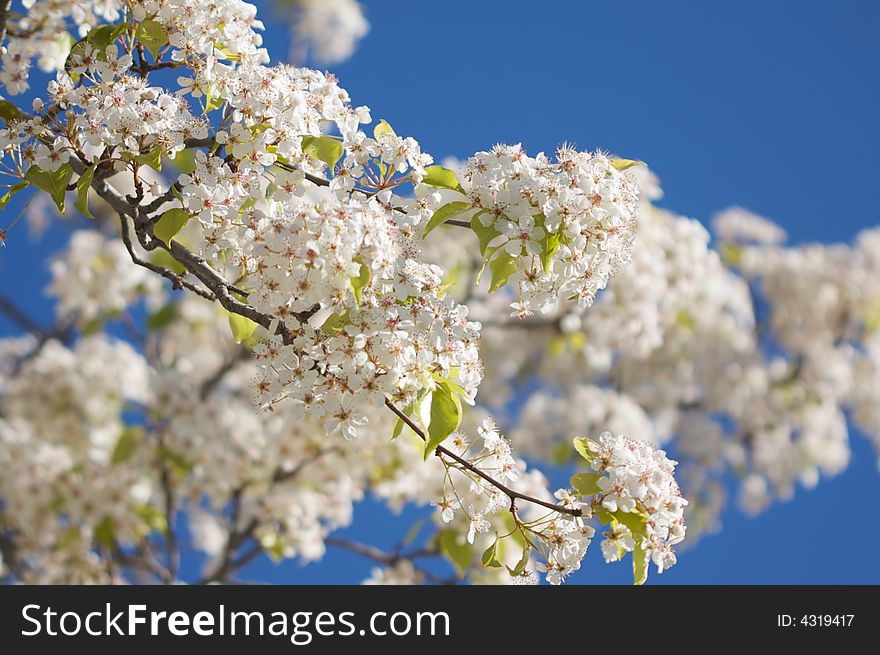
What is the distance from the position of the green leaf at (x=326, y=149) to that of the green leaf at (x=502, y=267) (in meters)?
0.41

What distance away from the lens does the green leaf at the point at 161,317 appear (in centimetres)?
646

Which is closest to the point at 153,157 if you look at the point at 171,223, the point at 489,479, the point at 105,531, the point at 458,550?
the point at 171,223

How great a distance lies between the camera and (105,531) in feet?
17.2

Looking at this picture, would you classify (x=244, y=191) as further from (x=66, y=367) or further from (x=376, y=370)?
(x=66, y=367)

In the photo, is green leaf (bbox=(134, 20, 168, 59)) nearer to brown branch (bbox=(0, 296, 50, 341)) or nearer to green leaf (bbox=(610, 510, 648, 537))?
green leaf (bbox=(610, 510, 648, 537))

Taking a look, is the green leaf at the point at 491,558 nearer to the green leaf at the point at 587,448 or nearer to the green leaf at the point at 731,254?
the green leaf at the point at 587,448

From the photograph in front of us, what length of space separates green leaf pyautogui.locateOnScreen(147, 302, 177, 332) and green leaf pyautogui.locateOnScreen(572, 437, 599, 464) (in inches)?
192

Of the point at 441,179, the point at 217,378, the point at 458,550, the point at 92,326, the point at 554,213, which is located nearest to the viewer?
the point at 554,213

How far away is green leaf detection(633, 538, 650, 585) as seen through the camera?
1.99 meters

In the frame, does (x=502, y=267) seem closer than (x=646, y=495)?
No

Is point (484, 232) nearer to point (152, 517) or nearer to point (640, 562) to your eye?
point (640, 562)

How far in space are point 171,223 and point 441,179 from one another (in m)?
0.59

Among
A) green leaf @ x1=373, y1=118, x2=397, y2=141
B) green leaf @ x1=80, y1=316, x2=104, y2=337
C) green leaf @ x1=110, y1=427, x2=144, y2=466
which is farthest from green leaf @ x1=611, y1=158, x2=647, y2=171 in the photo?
green leaf @ x1=80, y1=316, x2=104, y2=337

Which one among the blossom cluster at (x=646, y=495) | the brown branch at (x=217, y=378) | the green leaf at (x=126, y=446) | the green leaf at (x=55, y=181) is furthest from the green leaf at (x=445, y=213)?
the green leaf at (x=126, y=446)
